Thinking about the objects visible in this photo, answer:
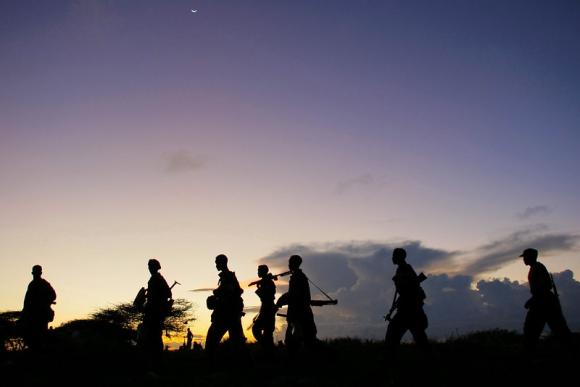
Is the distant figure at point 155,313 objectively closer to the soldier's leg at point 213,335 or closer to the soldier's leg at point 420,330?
the soldier's leg at point 213,335

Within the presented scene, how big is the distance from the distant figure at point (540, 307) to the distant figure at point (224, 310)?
6691mm

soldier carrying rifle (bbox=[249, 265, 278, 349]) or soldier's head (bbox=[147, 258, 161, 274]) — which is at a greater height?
soldier's head (bbox=[147, 258, 161, 274])

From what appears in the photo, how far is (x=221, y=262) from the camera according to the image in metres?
10.9

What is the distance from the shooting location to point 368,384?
7.85 meters

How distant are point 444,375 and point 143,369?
22.8ft

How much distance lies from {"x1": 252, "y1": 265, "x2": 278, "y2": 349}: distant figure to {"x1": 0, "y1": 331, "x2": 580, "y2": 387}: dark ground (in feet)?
1.74

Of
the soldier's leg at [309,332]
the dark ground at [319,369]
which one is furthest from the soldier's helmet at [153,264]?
the soldier's leg at [309,332]

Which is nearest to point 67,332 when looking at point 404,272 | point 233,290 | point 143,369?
point 143,369

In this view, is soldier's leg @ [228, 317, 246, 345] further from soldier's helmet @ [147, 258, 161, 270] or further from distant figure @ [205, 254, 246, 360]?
soldier's helmet @ [147, 258, 161, 270]

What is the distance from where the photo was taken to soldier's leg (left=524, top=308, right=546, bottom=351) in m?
10.4

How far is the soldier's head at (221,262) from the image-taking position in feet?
35.6

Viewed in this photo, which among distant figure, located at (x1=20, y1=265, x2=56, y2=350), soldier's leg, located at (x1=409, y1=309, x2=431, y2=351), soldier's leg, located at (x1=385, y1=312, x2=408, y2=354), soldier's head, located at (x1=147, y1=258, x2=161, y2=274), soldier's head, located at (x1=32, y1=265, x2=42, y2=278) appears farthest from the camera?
soldier's head, located at (x1=32, y1=265, x2=42, y2=278)

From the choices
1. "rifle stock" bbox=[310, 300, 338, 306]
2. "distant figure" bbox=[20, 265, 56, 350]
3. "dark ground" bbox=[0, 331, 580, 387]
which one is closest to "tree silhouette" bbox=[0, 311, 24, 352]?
"distant figure" bbox=[20, 265, 56, 350]

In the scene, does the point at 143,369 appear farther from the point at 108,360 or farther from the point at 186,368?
the point at 108,360
